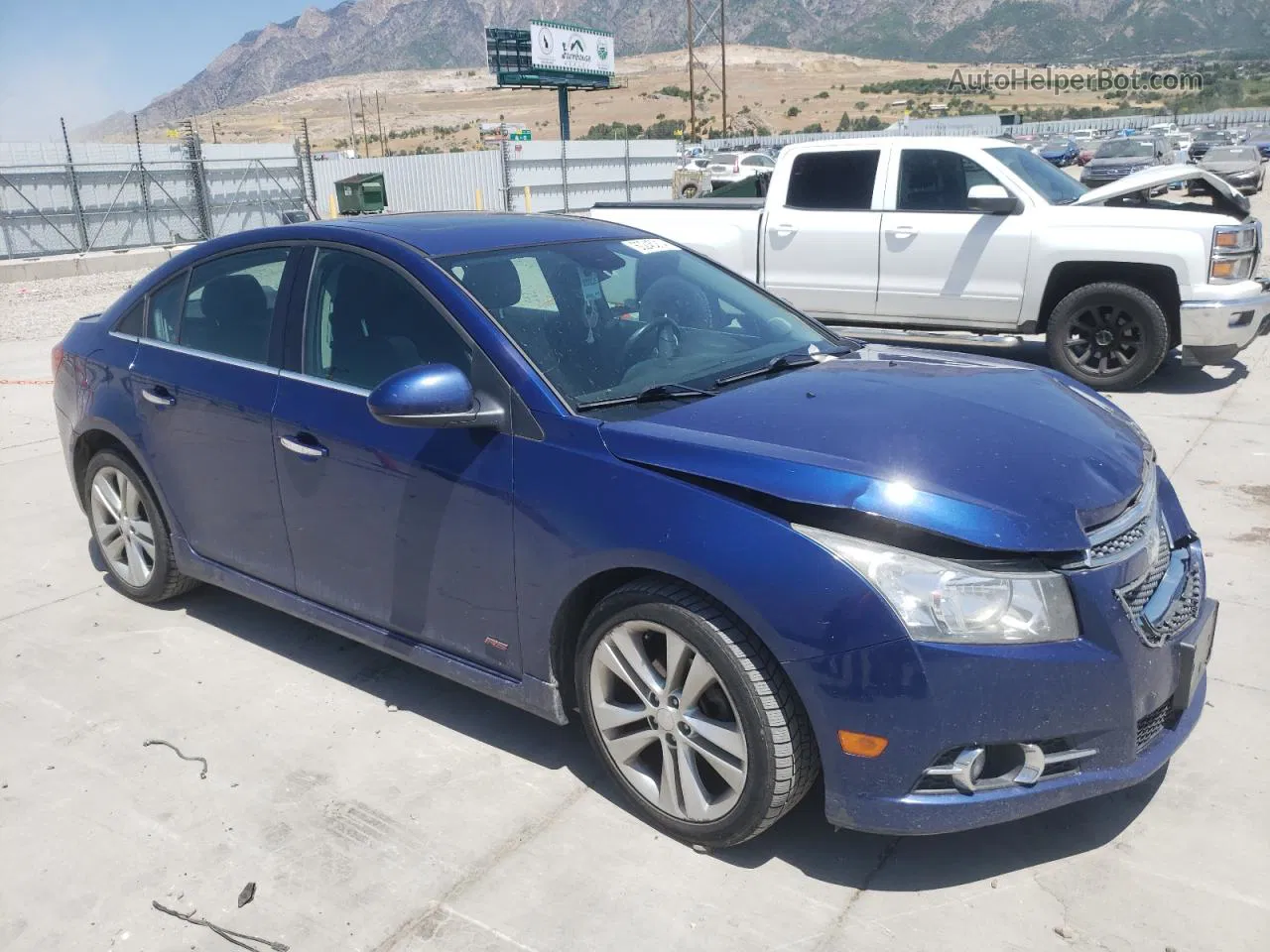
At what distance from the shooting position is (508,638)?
3340 millimetres

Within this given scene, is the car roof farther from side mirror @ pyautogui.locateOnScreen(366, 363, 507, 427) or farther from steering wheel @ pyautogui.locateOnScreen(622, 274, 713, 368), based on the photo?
side mirror @ pyautogui.locateOnScreen(366, 363, 507, 427)

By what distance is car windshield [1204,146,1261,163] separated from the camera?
31.7 m

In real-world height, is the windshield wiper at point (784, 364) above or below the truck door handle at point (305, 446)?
above

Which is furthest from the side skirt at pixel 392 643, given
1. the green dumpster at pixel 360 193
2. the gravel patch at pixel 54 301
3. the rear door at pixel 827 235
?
the green dumpster at pixel 360 193

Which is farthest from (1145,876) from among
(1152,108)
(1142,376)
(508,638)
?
(1152,108)

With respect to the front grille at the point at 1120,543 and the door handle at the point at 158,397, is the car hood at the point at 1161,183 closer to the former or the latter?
the front grille at the point at 1120,543

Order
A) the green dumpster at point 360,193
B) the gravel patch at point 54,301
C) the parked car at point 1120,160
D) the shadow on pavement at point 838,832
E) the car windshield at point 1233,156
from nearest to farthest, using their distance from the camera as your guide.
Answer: the shadow on pavement at point 838,832
the gravel patch at point 54,301
the green dumpster at point 360,193
the car windshield at point 1233,156
the parked car at point 1120,160

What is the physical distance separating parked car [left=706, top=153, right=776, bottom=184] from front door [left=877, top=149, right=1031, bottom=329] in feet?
100.0

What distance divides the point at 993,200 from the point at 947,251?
538 mm

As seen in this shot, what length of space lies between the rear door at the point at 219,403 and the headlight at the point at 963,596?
7.42 feet

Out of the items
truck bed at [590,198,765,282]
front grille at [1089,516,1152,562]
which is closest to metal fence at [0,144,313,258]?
truck bed at [590,198,765,282]

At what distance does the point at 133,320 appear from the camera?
15.3ft

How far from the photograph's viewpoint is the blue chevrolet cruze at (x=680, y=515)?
2.65m

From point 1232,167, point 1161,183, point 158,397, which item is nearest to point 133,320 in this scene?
point 158,397
